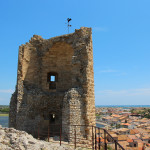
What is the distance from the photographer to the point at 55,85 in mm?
13062

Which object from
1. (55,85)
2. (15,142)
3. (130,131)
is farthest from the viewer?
Result: (130,131)

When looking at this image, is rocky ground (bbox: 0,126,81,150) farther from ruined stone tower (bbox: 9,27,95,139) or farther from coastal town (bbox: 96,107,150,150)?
coastal town (bbox: 96,107,150,150)

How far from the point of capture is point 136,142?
3114 centimetres

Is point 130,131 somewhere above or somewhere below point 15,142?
below

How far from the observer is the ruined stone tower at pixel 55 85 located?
9.34 meters

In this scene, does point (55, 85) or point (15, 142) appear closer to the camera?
point (15, 142)

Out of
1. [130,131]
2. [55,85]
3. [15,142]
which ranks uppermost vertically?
[55,85]

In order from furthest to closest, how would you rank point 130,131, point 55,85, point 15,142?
1. point 130,131
2. point 55,85
3. point 15,142

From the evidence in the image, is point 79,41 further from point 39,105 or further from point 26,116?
point 26,116

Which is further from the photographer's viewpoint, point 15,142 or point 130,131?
point 130,131

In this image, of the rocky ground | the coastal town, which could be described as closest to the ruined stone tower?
the rocky ground

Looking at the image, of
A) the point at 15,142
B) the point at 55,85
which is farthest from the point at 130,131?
the point at 15,142

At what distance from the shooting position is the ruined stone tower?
9336mm

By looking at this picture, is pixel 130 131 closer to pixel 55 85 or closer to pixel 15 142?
pixel 55 85
